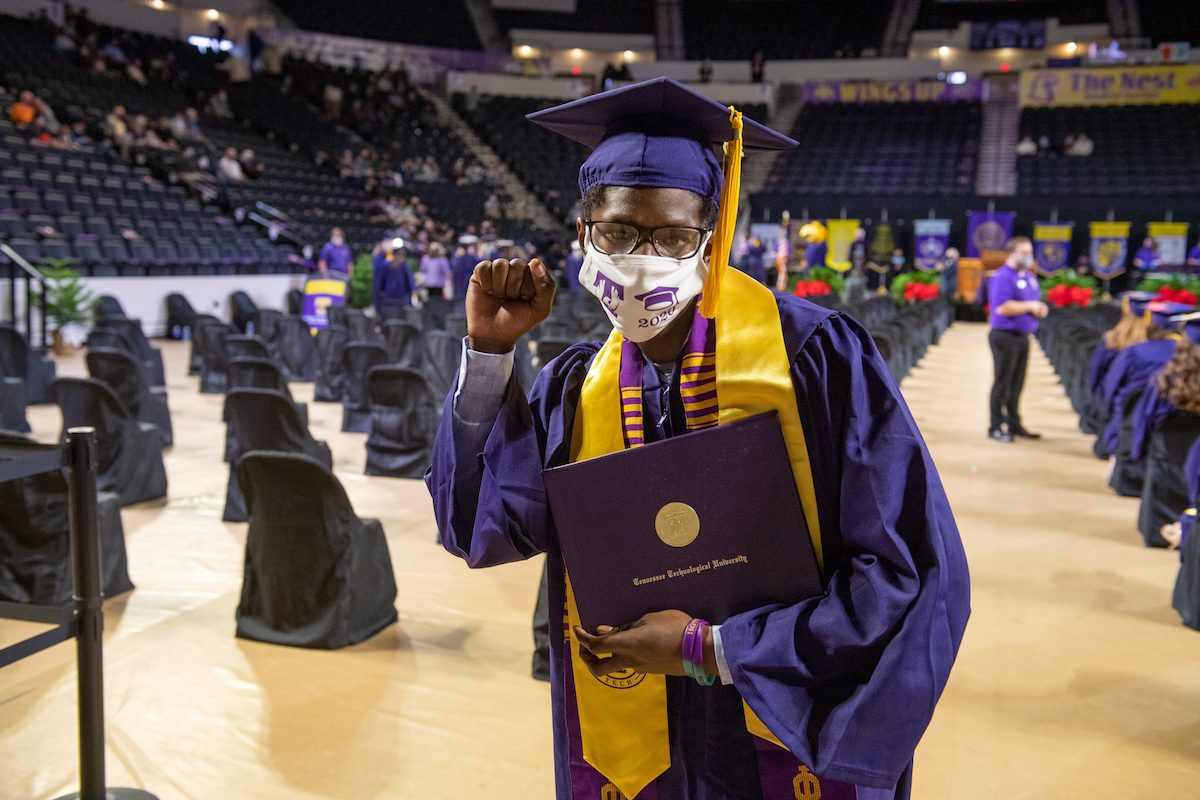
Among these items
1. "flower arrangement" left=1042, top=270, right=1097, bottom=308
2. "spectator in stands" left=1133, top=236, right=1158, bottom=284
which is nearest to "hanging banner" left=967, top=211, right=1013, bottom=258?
"spectator in stands" left=1133, top=236, right=1158, bottom=284

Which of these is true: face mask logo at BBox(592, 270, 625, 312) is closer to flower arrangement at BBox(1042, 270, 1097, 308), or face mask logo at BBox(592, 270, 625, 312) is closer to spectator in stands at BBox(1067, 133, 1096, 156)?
flower arrangement at BBox(1042, 270, 1097, 308)

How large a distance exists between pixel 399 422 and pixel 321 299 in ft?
15.6

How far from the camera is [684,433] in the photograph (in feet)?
3.69

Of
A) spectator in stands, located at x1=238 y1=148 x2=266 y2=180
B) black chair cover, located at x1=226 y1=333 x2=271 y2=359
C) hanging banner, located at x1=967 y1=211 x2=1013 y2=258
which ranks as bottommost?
black chair cover, located at x1=226 y1=333 x2=271 y2=359

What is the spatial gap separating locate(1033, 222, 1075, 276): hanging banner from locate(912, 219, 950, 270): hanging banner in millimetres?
2177

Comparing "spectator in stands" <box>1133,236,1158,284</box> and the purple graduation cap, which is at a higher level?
"spectator in stands" <box>1133,236,1158,284</box>

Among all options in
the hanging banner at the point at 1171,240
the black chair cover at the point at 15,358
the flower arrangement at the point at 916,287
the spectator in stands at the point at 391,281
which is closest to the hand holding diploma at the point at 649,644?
the black chair cover at the point at 15,358

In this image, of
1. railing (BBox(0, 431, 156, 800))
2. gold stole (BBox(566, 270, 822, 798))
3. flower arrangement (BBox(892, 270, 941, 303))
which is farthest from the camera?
flower arrangement (BBox(892, 270, 941, 303))

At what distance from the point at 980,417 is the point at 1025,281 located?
2.11 metres

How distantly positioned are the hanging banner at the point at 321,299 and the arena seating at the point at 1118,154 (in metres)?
19.1

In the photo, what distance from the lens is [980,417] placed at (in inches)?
331

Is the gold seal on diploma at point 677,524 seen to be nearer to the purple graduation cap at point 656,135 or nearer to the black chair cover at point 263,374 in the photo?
the purple graduation cap at point 656,135

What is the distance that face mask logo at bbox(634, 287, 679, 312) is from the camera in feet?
3.76

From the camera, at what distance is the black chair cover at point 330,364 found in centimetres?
821
